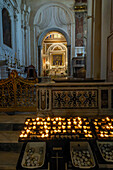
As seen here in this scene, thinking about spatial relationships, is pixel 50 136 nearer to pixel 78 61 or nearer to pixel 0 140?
pixel 0 140

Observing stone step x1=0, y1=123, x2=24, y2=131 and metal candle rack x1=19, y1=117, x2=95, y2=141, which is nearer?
metal candle rack x1=19, y1=117, x2=95, y2=141

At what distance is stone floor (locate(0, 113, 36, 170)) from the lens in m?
2.15

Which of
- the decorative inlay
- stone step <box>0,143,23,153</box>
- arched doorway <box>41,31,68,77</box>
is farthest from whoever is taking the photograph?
arched doorway <box>41,31,68,77</box>

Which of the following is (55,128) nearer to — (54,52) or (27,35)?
(27,35)

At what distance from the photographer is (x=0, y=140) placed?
8.36 ft

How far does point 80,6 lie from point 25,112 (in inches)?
599

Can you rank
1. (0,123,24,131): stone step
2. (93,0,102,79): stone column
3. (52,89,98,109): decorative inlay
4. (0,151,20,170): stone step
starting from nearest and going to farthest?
(0,151,20,170): stone step → (0,123,24,131): stone step → (52,89,98,109): decorative inlay → (93,0,102,79): stone column

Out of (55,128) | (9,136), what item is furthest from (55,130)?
(9,136)

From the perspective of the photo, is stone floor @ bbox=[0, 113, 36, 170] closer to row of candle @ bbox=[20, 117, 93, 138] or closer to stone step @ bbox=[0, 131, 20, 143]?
stone step @ bbox=[0, 131, 20, 143]

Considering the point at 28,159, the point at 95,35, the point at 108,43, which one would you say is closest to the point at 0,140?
the point at 28,159

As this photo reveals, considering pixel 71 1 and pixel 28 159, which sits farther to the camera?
pixel 71 1

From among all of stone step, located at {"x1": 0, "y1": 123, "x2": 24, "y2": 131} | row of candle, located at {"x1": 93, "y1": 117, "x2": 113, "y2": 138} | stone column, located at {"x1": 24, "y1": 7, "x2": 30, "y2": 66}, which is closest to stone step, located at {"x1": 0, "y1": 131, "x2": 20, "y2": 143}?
stone step, located at {"x1": 0, "y1": 123, "x2": 24, "y2": 131}

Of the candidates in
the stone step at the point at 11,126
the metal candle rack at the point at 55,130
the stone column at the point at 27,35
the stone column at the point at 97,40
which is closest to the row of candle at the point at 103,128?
the metal candle rack at the point at 55,130

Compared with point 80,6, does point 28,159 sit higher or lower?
lower
